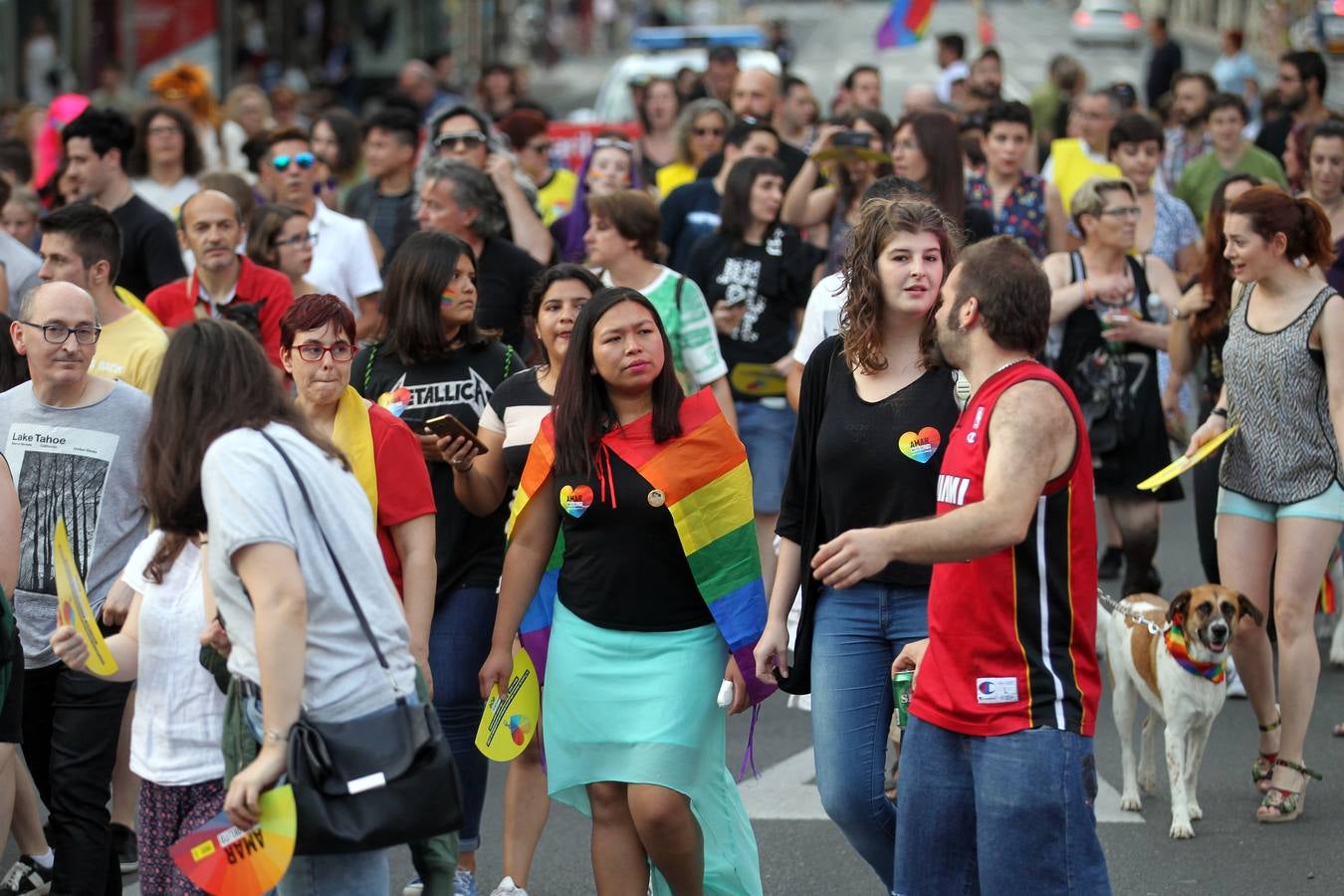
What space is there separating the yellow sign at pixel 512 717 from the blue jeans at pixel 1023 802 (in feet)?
4.96

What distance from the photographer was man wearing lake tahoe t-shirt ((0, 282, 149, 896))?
208 inches

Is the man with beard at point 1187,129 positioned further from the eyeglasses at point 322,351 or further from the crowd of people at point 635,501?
the eyeglasses at point 322,351

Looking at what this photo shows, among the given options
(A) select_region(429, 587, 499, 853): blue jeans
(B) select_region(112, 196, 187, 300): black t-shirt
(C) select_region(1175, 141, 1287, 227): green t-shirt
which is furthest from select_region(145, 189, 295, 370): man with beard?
(C) select_region(1175, 141, 1287, 227): green t-shirt

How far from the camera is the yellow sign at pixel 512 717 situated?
5.26m

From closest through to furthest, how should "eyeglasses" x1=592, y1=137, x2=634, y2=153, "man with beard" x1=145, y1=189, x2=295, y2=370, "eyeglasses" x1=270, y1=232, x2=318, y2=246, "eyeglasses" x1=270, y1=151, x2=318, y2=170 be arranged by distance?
1. "man with beard" x1=145, y1=189, x2=295, y2=370
2. "eyeglasses" x1=270, y1=232, x2=318, y2=246
3. "eyeglasses" x1=270, y1=151, x2=318, y2=170
4. "eyeglasses" x1=592, y1=137, x2=634, y2=153

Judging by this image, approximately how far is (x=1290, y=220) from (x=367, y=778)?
12.6 feet

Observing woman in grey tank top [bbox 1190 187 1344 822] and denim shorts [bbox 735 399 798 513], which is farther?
denim shorts [bbox 735 399 798 513]

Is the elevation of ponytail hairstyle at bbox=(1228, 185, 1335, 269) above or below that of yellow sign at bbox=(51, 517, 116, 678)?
above

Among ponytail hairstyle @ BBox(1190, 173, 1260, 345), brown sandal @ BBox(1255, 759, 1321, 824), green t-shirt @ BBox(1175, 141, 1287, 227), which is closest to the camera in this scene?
brown sandal @ BBox(1255, 759, 1321, 824)

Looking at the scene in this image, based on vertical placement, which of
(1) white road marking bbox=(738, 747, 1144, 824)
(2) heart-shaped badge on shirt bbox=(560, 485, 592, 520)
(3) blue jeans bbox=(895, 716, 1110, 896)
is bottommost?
(1) white road marking bbox=(738, 747, 1144, 824)

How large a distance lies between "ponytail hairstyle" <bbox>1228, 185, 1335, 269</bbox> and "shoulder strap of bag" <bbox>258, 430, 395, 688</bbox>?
3.61 meters

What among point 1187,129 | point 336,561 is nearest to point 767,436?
point 336,561

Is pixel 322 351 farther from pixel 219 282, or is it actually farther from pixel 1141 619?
pixel 1141 619

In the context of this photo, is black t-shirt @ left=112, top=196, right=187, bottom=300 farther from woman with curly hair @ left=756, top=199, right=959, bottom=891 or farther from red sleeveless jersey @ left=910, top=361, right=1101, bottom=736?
red sleeveless jersey @ left=910, top=361, right=1101, bottom=736
